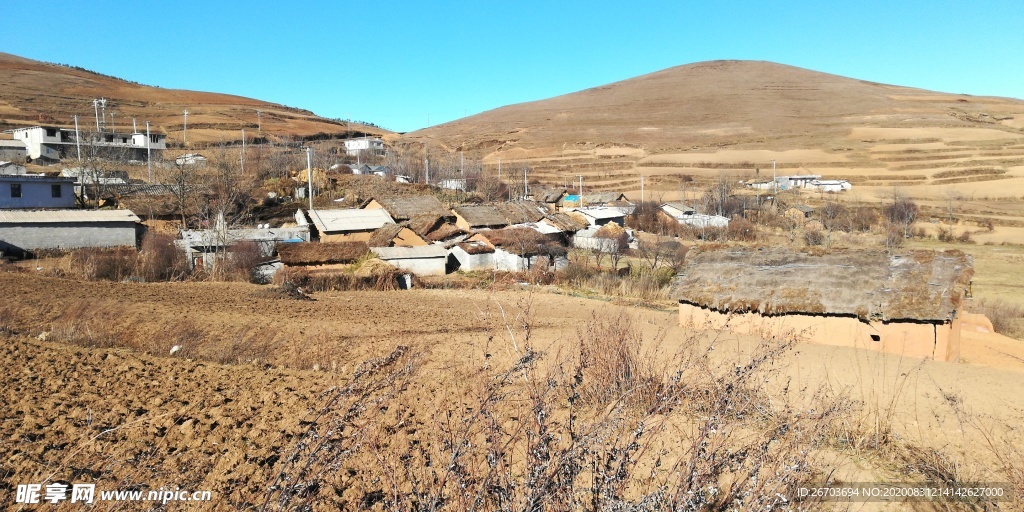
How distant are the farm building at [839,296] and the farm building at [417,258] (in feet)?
49.7

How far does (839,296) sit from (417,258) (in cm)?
1876

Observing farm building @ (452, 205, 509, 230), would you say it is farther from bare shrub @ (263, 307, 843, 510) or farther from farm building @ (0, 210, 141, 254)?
bare shrub @ (263, 307, 843, 510)

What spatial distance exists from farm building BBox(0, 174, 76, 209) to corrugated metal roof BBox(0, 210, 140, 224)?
5.77 metres

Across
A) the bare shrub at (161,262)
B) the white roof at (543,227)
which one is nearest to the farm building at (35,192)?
the bare shrub at (161,262)

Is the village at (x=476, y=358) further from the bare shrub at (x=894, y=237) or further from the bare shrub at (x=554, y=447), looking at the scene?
the bare shrub at (x=894, y=237)

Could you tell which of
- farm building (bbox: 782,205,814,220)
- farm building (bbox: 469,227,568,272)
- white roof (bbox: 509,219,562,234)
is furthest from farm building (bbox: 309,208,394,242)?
farm building (bbox: 782,205,814,220)

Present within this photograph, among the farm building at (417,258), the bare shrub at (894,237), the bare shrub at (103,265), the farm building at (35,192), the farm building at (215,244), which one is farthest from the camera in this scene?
the bare shrub at (894,237)

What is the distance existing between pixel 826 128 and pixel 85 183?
101 metres

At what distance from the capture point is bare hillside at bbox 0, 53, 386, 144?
262ft

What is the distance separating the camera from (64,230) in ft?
87.5

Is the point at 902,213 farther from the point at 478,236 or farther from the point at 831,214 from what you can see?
the point at 478,236

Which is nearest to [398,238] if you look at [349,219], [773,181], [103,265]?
[349,219]

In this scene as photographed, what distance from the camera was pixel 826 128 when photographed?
101 metres

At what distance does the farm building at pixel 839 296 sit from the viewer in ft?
38.7
